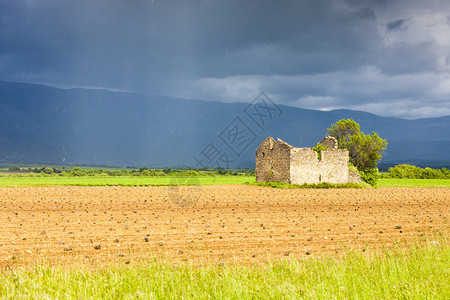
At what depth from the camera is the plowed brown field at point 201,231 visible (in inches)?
418

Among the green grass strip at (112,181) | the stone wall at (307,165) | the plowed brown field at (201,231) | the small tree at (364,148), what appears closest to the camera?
the plowed brown field at (201,231)

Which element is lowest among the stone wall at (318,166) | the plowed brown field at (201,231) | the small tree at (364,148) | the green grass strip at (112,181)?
the plowed brown field at (201,231)

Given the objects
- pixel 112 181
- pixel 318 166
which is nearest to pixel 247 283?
pixel 318 166

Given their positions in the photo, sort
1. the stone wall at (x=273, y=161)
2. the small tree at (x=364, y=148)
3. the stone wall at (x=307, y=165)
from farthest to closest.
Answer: the small tree at (x=364, y=148)
the stone wall at (x=273, y=161)
the stone wall at (x=307, y=165)

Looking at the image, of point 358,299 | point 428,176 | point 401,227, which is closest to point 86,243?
point 358,299

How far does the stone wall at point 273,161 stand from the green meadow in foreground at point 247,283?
35.1m

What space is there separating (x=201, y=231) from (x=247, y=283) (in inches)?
296

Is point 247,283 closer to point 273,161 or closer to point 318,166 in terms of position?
point 318,166

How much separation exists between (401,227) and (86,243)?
469 inches

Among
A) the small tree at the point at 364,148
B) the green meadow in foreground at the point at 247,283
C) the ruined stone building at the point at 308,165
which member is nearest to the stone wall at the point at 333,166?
the ruined stone building at the point at 308,165

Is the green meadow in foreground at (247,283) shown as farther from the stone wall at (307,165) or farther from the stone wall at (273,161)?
the stone wall at (273,161)

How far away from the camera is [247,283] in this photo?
265 inches

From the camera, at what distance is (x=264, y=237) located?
1295cm

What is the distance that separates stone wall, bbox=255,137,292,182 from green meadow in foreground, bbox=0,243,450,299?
35138 mm
